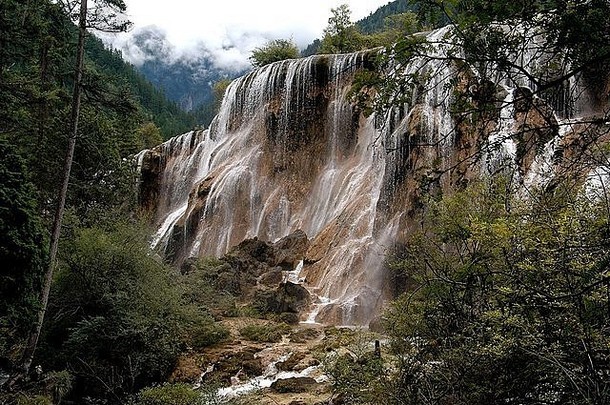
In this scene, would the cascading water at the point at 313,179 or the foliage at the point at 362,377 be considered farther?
the cascading water at the point at 313,179

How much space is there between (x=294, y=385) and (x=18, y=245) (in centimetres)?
625

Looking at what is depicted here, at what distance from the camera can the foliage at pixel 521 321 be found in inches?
171

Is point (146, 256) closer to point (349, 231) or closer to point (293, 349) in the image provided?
point (293, 349)

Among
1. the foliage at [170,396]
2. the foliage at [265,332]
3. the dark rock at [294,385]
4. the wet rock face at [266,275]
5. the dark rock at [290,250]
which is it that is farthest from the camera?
the dark rock at [290,250]

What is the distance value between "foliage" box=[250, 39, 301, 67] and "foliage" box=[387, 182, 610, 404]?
38.1m

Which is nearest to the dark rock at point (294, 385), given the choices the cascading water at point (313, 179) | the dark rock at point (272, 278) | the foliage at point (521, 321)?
the foliage at point (521, 321)

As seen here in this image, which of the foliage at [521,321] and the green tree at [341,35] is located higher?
the green tree at [341,35]

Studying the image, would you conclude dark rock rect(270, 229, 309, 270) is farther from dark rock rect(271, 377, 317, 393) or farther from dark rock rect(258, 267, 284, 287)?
dark rock rect(271, 377, 317, 393)

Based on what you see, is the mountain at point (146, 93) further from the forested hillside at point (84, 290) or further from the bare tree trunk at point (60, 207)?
the bare tree trunk at point (60, 207)

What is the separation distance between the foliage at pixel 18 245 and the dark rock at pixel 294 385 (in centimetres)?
522

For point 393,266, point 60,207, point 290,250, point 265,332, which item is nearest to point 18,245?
point 60,207

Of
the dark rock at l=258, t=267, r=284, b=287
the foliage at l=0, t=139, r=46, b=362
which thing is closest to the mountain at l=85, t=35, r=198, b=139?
the dark rock at l=258, t=267, r=284, b=287

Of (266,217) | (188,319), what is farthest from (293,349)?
(266,217)

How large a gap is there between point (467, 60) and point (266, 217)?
26340mm
